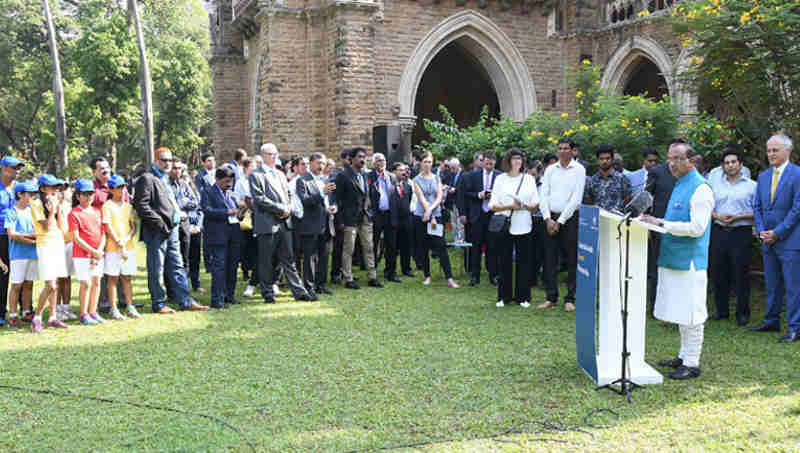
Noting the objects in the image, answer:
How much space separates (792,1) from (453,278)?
241 inches

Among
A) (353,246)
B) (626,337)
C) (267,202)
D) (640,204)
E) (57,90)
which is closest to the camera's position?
(640,204)

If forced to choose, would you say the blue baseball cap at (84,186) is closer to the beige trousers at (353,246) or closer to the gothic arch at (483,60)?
the beige trousers at (353,246)

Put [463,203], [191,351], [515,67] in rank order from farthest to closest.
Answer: [515,67] < [463,203] < [191,351]

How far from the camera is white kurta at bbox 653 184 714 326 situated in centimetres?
509

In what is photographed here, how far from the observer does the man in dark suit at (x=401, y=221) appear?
10.9 m

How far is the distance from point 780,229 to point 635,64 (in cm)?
1256

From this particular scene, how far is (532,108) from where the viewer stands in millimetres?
19344

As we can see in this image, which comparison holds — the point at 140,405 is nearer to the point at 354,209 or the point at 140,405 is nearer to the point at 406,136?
the point at 354,209

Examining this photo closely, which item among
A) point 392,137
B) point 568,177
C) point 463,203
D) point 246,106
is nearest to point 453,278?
point 463,203

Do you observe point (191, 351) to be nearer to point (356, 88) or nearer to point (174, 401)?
point (174, 401)

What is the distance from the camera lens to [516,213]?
8.41 m

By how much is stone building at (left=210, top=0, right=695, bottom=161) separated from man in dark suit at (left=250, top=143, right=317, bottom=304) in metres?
6.92

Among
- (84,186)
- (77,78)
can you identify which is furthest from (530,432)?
(77,78)

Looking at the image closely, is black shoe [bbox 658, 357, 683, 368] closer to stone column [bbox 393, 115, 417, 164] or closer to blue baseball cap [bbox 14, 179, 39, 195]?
blue baseball cap [bbox 14, 179, 39, 195]
